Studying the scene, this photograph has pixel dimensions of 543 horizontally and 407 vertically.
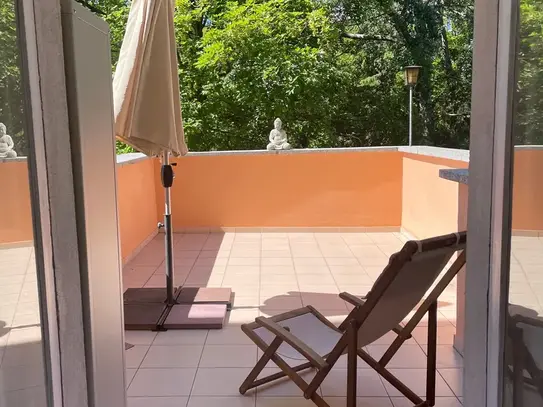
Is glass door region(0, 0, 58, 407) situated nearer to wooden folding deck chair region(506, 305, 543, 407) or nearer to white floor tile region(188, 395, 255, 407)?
wooden folding deck chair region(506, 305, 543, 407)

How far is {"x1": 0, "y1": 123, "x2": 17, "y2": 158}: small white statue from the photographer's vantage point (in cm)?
106

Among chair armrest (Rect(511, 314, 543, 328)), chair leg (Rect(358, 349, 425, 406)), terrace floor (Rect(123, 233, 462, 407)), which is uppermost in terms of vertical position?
chair armrest (Rect(511, 314, 543, 328))

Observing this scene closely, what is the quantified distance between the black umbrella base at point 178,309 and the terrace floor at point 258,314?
80 millimetres

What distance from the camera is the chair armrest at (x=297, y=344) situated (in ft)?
6.53

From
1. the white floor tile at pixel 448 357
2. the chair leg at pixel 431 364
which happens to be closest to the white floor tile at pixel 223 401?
the chair leg at pixel 431 364

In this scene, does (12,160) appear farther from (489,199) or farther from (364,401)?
(364,401)

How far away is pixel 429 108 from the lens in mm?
14242

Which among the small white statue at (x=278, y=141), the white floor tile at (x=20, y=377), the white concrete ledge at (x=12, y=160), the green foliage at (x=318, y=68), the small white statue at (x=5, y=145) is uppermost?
the green foliage at (x=318, y=68)

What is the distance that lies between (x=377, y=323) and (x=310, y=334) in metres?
0.42

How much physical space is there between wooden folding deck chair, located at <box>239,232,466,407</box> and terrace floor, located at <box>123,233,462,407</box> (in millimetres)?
172

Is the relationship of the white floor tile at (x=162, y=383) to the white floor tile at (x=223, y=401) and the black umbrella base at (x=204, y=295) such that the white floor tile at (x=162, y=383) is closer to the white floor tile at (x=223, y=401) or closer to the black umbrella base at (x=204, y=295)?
the white floor tile at (x=223, y=401)

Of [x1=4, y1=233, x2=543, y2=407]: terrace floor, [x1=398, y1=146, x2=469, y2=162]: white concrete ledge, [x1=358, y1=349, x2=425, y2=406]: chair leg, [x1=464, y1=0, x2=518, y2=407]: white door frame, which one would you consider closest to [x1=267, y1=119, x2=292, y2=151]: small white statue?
[x1=4, y1=233, x2=543, y2=407]: terrace floor

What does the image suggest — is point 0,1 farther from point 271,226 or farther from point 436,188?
point 271,226

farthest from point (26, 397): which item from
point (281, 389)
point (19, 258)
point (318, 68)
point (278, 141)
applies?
point (318, 68)
